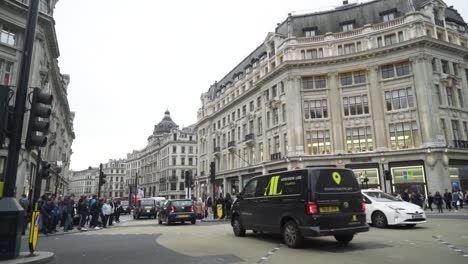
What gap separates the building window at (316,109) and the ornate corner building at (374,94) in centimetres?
11

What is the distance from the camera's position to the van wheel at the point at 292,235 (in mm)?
8586

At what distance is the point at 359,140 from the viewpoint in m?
34.2

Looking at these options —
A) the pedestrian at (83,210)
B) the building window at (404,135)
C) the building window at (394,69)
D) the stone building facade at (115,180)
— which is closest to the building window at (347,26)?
the building window at (394,69)

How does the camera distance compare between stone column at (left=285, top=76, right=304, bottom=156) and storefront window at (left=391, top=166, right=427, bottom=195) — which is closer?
storefront window at (left=391, top=166, right=427, bottom=195)

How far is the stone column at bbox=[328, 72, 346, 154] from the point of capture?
34.4 meters

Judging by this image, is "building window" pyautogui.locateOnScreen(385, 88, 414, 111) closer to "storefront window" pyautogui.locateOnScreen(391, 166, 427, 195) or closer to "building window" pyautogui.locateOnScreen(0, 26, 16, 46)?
"storefront window" pyautogui.locateOnScreen(391, 166, 427, 195)

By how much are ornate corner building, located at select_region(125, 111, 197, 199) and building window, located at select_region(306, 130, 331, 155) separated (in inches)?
2013

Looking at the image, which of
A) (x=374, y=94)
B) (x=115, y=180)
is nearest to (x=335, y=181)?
(x=374, y=94)

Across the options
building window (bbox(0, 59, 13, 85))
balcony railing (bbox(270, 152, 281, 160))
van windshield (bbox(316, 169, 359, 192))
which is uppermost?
building window (bbox(0, 59, 13, 85))

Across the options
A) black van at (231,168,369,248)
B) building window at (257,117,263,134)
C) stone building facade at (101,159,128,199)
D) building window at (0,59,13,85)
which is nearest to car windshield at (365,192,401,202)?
Answer: black van at (231,168,369,248)

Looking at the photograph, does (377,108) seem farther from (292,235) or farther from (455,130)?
(292,235)

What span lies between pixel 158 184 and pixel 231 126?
51113 millimetres

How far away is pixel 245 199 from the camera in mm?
11531

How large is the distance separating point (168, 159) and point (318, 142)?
59.4 meters
